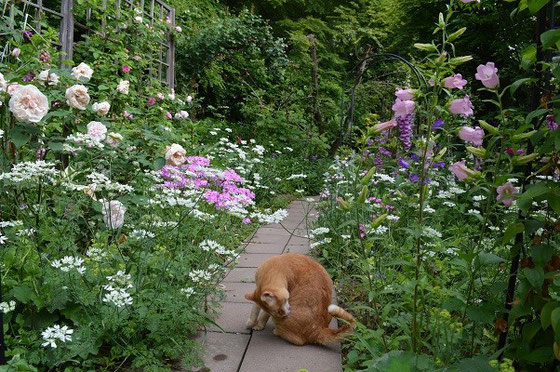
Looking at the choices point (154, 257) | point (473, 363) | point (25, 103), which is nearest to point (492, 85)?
point (473, 363)

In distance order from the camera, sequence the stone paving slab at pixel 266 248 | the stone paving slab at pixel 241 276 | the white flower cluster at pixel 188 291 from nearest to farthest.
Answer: the white flower cluster at pixel 188 291, the stone paving slab at pixel 241 276, the stone paving slab at pixel 266 248

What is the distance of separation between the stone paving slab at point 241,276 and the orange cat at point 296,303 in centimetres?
74

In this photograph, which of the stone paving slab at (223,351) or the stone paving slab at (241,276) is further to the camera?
the stone paving slab at (241,276)

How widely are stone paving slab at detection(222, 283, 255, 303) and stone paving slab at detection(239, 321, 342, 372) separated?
48 cm

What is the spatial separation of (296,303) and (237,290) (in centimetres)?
75

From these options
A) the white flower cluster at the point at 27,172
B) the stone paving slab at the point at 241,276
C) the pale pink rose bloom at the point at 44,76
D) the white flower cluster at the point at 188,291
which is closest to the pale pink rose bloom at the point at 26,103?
the white flower cluster at the point at 27,172

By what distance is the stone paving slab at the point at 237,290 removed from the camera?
280cm

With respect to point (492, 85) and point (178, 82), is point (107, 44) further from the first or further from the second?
point (492, 85)

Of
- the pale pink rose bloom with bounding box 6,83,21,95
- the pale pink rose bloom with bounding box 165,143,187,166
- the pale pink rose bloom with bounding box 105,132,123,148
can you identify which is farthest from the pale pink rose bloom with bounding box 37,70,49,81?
the pale pink rose bloom with bounding box 165,143,187,166

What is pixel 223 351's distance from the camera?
2146mm

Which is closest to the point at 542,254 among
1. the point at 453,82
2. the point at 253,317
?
the point at 453,82

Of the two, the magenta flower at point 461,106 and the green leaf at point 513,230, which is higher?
the magenta flower at point 461,106

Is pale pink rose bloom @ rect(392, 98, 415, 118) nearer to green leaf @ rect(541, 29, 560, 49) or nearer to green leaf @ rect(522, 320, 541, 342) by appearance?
green leaf @ rect(541, 29, 560, 49)

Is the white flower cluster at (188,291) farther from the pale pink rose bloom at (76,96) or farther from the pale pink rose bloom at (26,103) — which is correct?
the pale pink rose bloom at (76,96)
